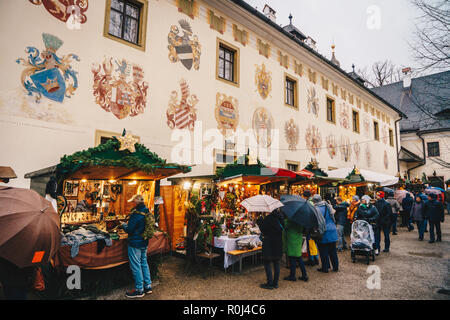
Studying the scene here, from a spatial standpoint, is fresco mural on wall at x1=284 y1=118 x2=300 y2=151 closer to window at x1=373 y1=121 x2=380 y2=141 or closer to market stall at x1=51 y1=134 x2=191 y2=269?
market stall at x1=51 y1=134 x2=191 y2=269

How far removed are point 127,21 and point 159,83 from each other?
2164 mm

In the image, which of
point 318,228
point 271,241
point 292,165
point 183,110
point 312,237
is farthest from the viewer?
point 292,165

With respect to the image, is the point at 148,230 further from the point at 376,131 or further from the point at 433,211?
the point at 376,131

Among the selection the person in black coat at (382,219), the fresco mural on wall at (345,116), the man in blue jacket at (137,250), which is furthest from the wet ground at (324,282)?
the fresco mural on wall at (345,116)

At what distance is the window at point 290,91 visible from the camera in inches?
580

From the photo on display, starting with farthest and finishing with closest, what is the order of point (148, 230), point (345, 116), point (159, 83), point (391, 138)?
point (391, 138)
point (345, 116)
point (159, 83)
point (148, 230)

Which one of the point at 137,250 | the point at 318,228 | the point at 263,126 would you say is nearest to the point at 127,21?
the point at 263,126

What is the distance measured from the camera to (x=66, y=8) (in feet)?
24.8

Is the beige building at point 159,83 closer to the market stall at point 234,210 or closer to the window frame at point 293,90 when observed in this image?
the window frame at point 293,90

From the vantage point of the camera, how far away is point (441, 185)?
28.5 metres

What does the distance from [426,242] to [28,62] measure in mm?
14066

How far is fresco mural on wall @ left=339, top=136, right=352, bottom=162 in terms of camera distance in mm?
18609

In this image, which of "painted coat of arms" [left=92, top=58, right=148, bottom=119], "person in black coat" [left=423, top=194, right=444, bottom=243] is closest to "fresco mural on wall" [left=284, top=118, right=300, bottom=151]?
"person in black coat" [left=423, top=194, right=444, bottom=243]
